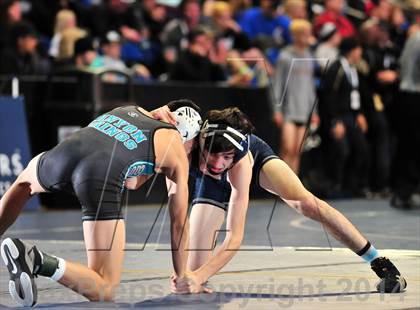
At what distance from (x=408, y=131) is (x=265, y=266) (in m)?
5.62

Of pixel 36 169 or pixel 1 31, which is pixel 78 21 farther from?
pixel 36 169

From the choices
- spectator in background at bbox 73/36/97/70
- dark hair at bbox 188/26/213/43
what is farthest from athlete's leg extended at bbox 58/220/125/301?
dark hair at bbox 188/26/213/43

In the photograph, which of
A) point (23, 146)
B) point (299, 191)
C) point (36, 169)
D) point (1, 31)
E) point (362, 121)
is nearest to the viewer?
point (36, 169)

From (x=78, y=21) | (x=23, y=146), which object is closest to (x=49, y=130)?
(x=23, y=146)

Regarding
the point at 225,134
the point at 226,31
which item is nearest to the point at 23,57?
the point at 226,31

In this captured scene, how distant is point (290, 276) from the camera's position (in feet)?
23.4

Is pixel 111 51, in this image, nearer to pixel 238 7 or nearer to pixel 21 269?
pixel 238 7

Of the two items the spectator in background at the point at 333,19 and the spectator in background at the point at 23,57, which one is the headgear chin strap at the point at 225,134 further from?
the spectator in background at the point at 333,19

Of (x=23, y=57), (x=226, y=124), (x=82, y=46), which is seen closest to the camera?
(x=226, y=124)

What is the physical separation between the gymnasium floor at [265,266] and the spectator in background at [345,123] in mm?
2716

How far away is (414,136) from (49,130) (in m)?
4.28

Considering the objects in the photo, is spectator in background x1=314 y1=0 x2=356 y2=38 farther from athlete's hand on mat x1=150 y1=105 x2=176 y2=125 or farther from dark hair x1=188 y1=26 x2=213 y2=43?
athlete's hand on mat x1=150 y1=105 x2=176 y2=125

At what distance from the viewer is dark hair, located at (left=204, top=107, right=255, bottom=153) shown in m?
6.30

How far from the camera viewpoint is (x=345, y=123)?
14867 mm
